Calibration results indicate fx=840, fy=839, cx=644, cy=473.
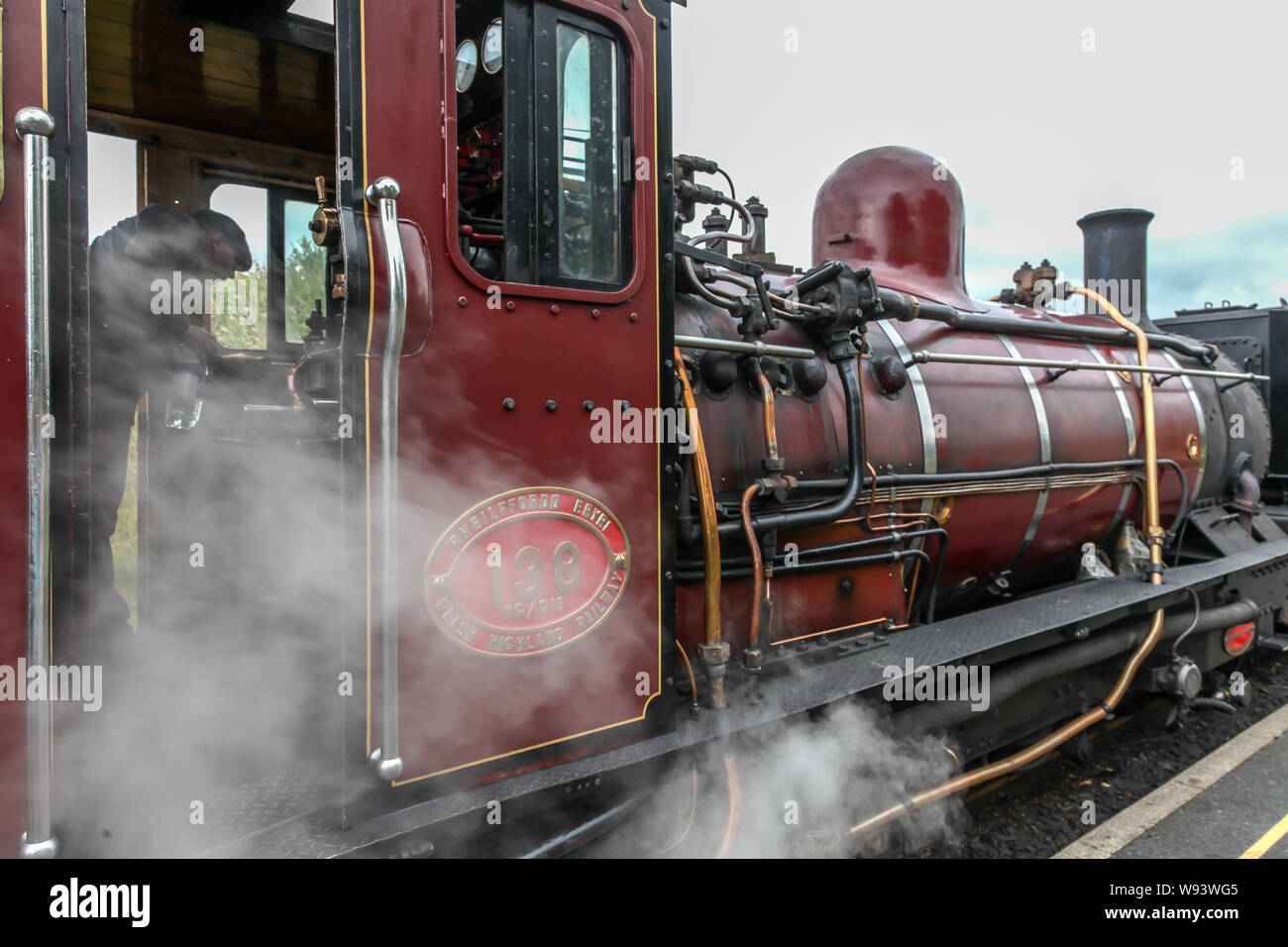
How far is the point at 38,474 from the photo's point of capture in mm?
1471

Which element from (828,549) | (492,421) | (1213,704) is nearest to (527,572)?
(492,421)

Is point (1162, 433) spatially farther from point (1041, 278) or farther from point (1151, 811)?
point (1151, 811)

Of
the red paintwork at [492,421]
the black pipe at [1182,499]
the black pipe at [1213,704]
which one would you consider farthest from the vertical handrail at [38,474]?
the black pipe at [1182,499]

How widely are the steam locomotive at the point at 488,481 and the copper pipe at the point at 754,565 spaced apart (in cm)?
2

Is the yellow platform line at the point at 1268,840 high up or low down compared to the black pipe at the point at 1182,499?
down

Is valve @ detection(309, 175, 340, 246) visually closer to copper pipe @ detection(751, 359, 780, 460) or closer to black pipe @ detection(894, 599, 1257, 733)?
copper pipe @ detection(751, 359, 780, 460)

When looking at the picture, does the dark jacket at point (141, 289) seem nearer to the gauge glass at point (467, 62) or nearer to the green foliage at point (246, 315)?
the green foliage at point (246, 315)

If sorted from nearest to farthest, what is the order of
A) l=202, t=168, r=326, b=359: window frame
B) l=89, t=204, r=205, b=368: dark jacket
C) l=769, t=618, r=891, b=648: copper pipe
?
l=89, t=204, r=205, b=368: dark jacket → l=769, t=618, r=891, b=648: copper pipe → l=202, t=168, r=326, b=359: window frame

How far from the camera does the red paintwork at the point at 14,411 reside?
4.72 ft

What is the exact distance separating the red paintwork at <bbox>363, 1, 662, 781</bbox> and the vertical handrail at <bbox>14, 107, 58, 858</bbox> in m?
0.56

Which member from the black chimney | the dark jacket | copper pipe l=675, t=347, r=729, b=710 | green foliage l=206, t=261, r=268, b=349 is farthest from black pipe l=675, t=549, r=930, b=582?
the black chimney

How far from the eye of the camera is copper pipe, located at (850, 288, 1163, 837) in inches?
111

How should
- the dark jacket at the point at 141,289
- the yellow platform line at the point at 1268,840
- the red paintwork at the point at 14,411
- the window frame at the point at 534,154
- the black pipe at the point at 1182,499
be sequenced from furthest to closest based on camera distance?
1. the black pipe at the point at 1182,499
2. the yellow platform line at the point at 1268,840
3. the dark jacket at the point at 141,289
4. the window frame at the point at 534,154
5. the red paintwork at the point at 14,411
